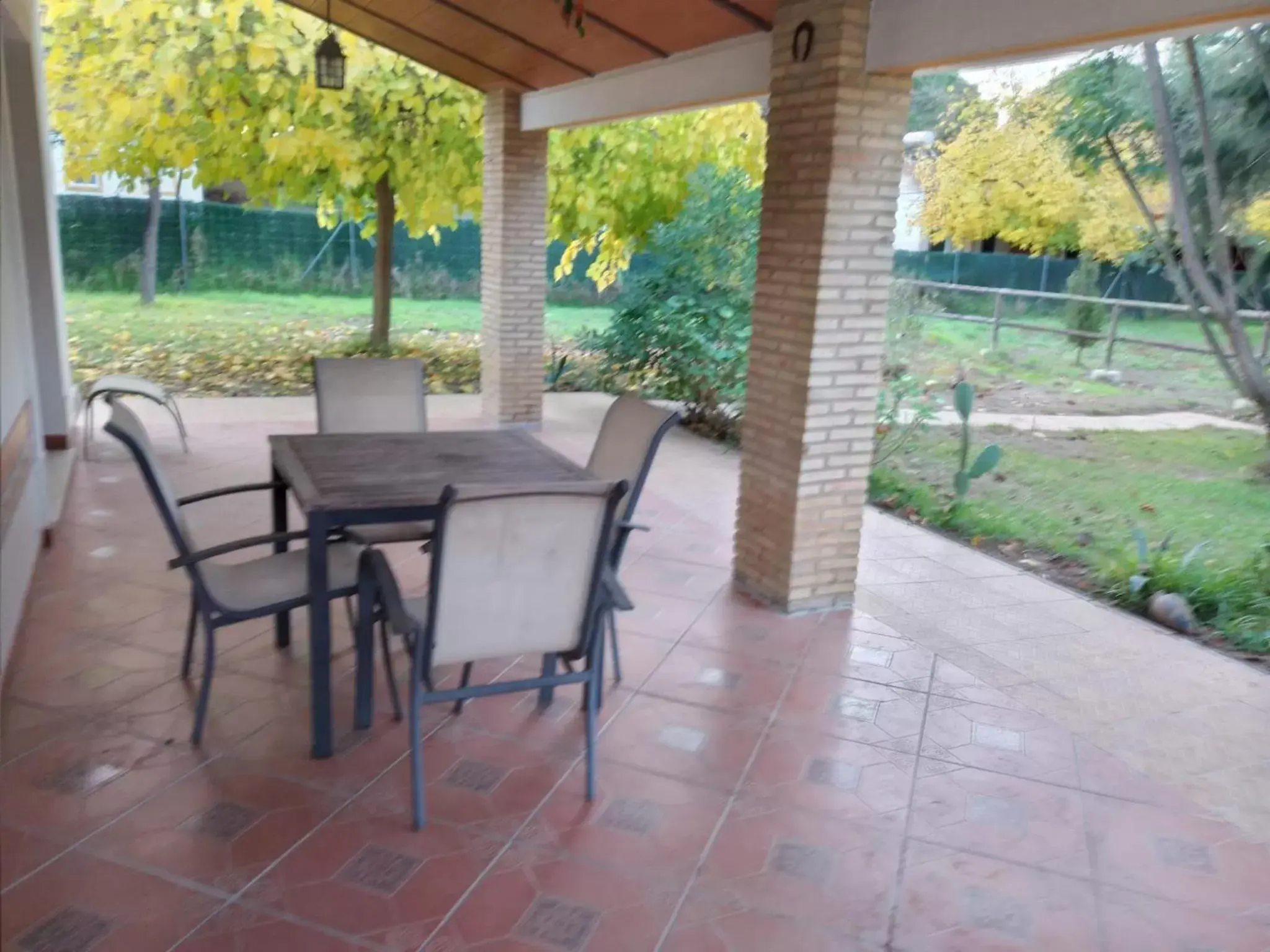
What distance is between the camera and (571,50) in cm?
610

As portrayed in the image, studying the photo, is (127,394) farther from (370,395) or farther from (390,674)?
(390,674)

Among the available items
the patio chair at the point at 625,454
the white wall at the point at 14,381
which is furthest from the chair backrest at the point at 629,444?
the white wall at the point at 14,381

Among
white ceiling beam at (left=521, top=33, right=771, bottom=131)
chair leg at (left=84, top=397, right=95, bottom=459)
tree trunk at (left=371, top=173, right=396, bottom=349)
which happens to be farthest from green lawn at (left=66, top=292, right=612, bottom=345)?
chair leg at (left=84, top=397, right=95, bottom=459)

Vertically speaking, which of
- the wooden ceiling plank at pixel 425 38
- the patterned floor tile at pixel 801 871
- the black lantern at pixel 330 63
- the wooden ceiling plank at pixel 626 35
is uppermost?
the wooden ceiling plank at pixel 425 38

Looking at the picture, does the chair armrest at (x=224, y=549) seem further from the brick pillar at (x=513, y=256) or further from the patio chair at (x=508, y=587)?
the brick pillar at (x=513, y=256)

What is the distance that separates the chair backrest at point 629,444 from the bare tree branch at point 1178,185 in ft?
14.4

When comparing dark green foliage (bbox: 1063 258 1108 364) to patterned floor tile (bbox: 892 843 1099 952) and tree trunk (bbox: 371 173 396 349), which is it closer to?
tree trunk (bbox: 371 173 396 349)

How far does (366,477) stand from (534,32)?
3888mm

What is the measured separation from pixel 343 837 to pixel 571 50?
16.3 feet

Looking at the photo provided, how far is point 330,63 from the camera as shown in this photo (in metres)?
5.27

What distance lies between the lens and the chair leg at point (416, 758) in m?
Answer: 2.65

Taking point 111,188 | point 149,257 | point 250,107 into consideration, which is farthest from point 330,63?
point 111,188

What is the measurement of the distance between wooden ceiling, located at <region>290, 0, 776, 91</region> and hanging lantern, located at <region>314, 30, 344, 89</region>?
3.35 ft

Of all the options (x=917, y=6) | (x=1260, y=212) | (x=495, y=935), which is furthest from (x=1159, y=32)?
(x=1260, y=212)
